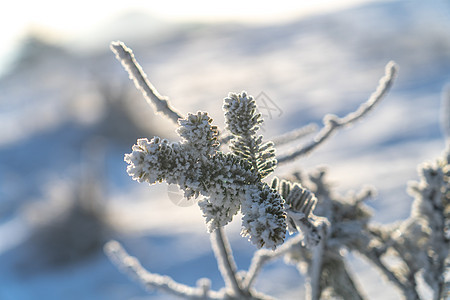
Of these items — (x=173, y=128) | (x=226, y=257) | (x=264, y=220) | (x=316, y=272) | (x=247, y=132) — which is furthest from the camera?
(x=173, y=128)

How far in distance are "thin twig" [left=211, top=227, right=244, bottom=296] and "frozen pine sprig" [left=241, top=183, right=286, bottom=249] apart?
25cm

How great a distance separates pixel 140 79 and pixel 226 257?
1.34ft

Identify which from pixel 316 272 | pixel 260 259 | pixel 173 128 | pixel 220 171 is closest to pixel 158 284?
pixel 260 259

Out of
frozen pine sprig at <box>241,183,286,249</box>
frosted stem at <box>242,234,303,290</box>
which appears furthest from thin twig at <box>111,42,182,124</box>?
frosted stem at <box>242,234,303,290</box>

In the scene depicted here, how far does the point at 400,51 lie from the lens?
13.6 metres

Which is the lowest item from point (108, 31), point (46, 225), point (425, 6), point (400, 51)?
point (46, 225)

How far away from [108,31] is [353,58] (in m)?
15.4

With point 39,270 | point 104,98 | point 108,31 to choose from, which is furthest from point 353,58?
point 108,31

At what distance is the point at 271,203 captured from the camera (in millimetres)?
591

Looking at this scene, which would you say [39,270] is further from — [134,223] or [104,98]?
[104,98]

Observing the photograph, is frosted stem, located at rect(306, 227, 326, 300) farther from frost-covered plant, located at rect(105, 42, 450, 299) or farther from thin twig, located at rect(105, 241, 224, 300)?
thin twig, located at rect(105, 241, 224, 300)

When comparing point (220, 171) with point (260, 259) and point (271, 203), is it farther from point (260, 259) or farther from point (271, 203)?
point (260, 259)

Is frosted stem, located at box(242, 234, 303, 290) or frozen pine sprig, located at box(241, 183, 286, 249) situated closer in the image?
frozen pine sprig, located at box(241, 183, 286, 249)

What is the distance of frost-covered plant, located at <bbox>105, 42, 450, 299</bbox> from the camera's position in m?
0.60
